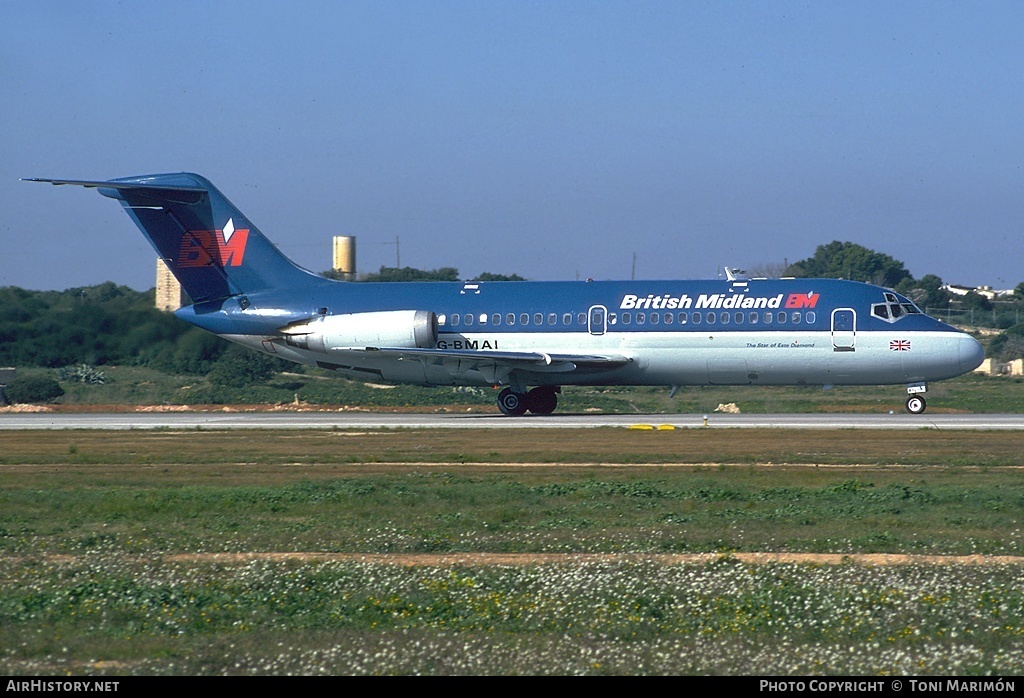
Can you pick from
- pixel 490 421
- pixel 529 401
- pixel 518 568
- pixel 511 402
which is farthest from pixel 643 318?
pixel 518 568

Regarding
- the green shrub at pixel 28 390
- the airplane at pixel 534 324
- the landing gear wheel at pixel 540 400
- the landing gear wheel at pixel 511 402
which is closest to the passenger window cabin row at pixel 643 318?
the airplane at pixel 534 324

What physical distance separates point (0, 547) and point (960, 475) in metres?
15.3

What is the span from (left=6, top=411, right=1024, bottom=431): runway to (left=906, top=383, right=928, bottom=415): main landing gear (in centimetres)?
42

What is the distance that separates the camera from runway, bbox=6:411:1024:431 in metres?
31.7

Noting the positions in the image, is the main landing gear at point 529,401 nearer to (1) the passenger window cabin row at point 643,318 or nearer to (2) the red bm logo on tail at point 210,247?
(1) the passenger window cabin row at point 643,318

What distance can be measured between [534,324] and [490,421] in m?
3.62

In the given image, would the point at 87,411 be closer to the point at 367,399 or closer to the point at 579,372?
the point at 367,399

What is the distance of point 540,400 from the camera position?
38.1 m

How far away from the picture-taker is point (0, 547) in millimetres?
13938

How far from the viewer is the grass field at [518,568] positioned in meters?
9.08

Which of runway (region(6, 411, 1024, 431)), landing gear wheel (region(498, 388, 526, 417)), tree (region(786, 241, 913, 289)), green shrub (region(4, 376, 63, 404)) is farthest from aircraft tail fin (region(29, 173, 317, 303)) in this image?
tree (region(786, 241, 913, 289))

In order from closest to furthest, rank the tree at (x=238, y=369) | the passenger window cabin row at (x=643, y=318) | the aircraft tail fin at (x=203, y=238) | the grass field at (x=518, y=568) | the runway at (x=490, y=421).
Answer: the grass field at (x=518, y=568)
the runway at (x=490, y=421)
the passenger window cabin row at (x=643, y=318)
the aircraft tail fin at (x=203, y=238)
the tree at (x=238, y=369)

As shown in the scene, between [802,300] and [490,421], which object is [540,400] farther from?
[802,300]

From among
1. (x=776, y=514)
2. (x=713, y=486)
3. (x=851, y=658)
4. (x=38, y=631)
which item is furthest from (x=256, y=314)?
(x=851, y=658)
